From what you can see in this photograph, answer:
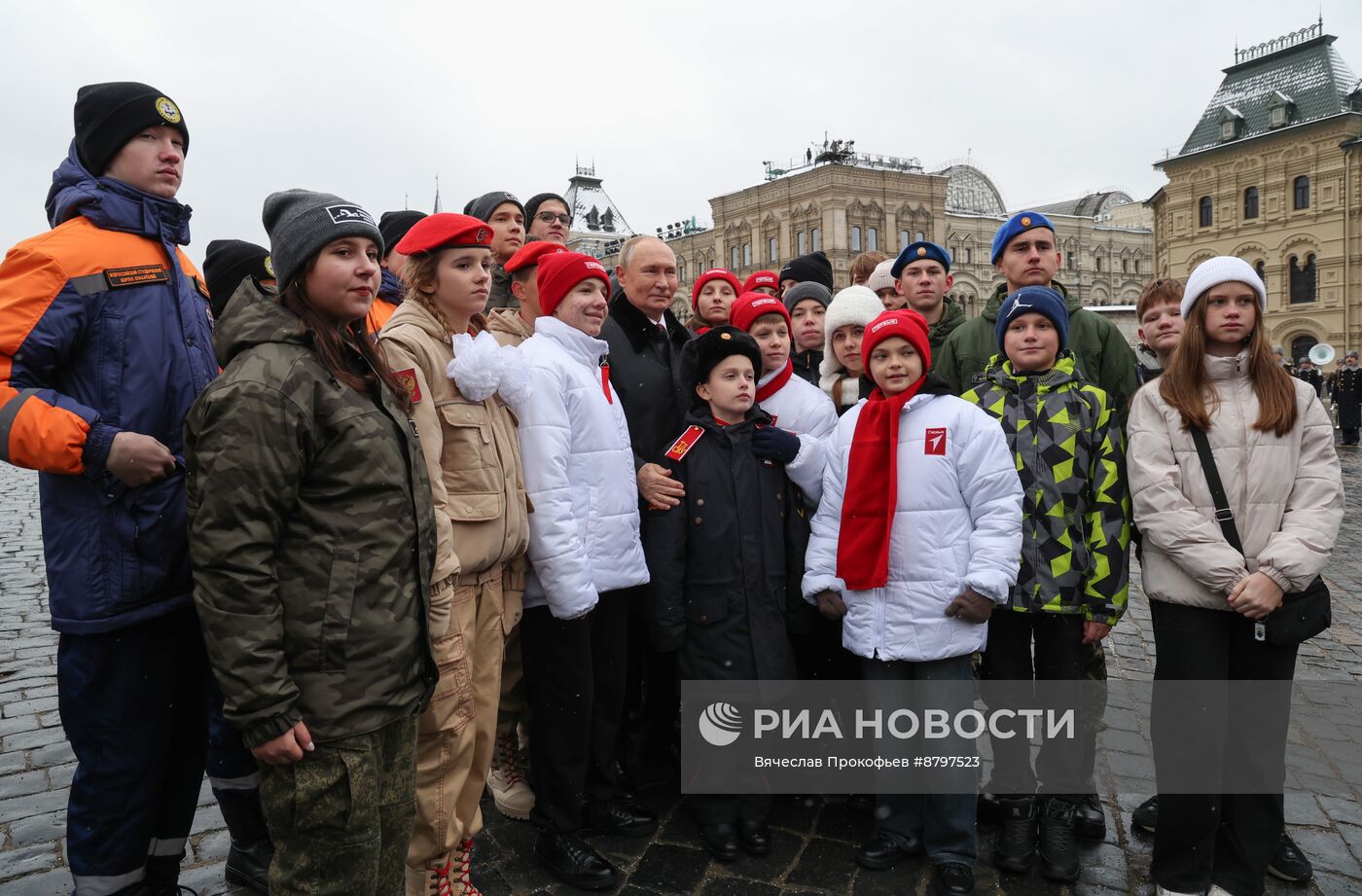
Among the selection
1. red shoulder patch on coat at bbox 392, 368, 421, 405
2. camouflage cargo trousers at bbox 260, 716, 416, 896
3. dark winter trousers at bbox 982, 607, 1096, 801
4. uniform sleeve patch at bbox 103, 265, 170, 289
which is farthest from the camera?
dark winter trousers at bbox 982, 607, 1096, 801

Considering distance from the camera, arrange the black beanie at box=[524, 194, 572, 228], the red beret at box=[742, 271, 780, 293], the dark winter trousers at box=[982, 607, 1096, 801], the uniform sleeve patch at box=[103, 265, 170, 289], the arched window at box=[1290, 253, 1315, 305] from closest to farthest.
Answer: the uniform sleeve patch at box=[103, 265, 170, 289], the dark winter trousers at box=[982, 607, 1096, 801], the red beret at box=[742, 271, 780, 293], the black beanie at box=[524, 194, 572, 228], the arched window at box=[1290, 253, 1315, 305]

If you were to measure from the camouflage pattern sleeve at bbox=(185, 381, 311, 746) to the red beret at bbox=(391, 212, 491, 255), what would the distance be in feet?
3.41

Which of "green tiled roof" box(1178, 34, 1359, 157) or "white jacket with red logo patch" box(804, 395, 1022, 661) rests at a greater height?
"green tiled roof" box(1178, 34, 1359, 157)

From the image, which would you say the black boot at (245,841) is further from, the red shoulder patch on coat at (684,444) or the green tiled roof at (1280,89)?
the green tiled roof at (1280,89)

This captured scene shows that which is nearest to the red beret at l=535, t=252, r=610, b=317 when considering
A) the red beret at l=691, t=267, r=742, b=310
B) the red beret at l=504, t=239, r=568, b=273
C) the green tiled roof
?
the red beret at l=504, t=239, r=568, b=273

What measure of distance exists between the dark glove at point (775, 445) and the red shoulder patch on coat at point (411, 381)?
153cm

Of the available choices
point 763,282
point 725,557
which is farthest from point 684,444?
point 763,282

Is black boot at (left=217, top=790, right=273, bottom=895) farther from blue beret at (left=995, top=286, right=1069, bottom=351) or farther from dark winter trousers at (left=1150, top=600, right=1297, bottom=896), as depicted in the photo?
blue beret at (left=995, top=286, right=1069, bottom=351)

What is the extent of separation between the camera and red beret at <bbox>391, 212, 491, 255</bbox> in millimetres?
2977

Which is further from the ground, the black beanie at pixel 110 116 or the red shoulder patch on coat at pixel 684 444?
the black beanie at pixel 110 116

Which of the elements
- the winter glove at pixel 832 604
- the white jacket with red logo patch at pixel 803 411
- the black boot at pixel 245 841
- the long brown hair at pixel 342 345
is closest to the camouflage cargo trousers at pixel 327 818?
the long brown hair at pixel 342 345

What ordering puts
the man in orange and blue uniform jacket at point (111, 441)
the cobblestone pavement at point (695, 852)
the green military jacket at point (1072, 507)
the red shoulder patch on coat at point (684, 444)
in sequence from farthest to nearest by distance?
the red shoulder patch on coat at point (684, 444), the green military jacket at point (1072, 507), the cobblestone pavement at point (695, 852), the man in orange and blue uniform jacket at point (111, 441)

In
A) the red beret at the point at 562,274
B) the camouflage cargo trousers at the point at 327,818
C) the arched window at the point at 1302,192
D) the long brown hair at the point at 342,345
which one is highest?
the arched window at the point at 1302,192

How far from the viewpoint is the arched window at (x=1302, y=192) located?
43.5m
